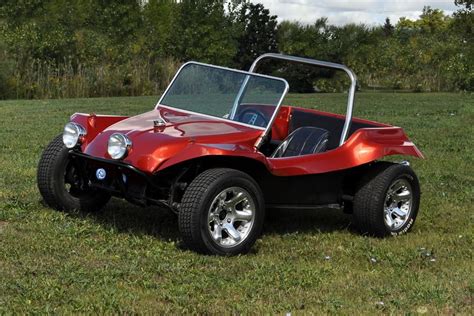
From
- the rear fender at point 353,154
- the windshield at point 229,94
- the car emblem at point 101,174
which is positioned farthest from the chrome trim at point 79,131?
the rear fender at point 353,154

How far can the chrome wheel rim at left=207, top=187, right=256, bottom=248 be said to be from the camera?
5074 mm

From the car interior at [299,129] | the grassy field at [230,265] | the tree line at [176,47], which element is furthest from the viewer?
the tree line at [176,47]

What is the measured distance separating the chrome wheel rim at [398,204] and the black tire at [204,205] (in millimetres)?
1443

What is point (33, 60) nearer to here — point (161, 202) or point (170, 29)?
point (170, 29)

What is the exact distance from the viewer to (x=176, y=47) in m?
28.9

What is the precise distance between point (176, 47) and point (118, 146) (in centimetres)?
2411

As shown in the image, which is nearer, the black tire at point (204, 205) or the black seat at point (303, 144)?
the black tire at point (204, 205)

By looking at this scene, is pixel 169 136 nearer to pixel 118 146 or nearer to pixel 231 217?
pixel 118 146

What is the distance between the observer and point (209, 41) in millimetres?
29688

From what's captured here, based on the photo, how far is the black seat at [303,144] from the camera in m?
6.07

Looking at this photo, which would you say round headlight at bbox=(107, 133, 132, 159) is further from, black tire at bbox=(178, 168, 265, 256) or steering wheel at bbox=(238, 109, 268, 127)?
steering wheel at bbox=(238, 109, 268, 127)

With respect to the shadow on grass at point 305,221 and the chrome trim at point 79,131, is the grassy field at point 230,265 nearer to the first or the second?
the shadow on grass at point 305,221

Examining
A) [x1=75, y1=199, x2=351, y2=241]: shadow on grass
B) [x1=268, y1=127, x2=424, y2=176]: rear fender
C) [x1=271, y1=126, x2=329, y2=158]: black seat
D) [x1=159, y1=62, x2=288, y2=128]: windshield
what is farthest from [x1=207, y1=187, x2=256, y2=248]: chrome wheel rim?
[x1=271, y1=126, x2=329, y2=158]: black seat

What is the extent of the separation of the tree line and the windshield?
13.4 m
